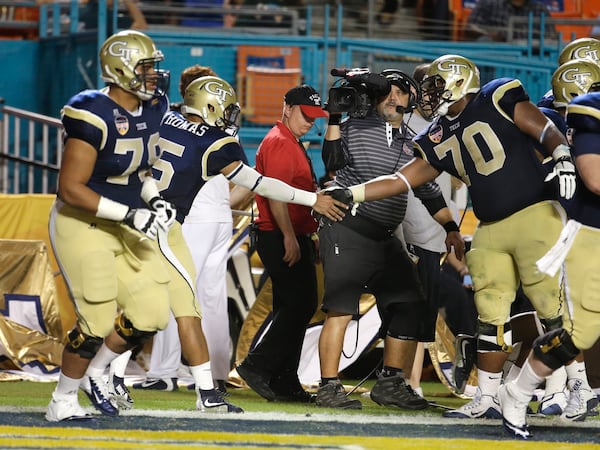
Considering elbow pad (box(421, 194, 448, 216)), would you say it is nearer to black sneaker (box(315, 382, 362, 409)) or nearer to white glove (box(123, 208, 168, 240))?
black sneaker (box(315, 382, 362, 409))

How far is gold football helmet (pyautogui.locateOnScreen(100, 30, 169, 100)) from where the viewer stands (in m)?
5.38

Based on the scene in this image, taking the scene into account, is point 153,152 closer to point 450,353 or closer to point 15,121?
point 450,353

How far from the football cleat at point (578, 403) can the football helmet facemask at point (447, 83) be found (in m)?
1.45

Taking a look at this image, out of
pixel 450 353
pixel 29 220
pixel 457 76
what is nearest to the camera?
pixel 457 76

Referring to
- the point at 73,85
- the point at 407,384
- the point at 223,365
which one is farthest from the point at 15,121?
the point at 407,384

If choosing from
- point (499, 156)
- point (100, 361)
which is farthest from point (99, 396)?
point (499, 156)

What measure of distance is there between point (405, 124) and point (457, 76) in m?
0.91

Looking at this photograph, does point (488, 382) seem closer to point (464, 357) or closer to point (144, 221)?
point (464, 357)

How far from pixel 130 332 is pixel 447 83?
181 centimetres

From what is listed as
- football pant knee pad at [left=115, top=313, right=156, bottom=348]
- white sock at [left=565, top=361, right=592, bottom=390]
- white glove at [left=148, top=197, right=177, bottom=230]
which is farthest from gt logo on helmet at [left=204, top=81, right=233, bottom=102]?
white sock at [left=565, top=361, right=592, bottom=390]

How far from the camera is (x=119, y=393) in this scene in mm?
6055

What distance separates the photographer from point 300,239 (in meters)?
6.74

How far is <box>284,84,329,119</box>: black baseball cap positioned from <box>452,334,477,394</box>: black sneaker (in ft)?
4.60

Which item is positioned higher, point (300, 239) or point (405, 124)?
point (405, 124)
